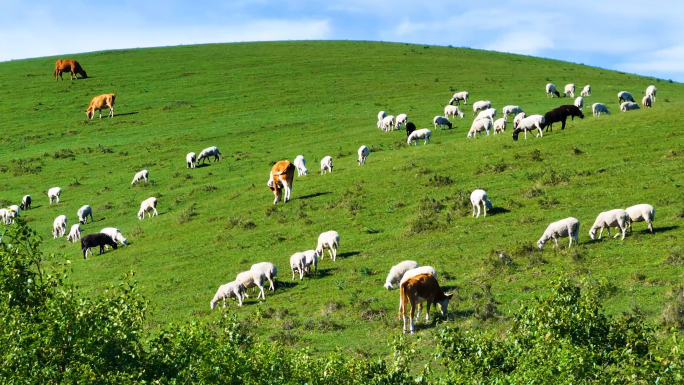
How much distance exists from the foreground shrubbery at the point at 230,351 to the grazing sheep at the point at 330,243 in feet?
53.4

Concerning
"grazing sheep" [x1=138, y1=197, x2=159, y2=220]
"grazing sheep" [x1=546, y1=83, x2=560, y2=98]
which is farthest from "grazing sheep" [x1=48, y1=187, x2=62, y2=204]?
→ "grazing sheep" [x1=546, y1=83, x2=560, y2=98]

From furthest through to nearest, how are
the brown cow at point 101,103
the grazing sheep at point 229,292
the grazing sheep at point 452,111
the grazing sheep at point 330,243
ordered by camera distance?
1. the brown cow at point 101,103
2. the grazing sheep at point 452,111
3. the grazing sheep at point 330,243
4. the grazing sheep at point 229,292

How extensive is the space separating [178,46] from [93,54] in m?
13.1

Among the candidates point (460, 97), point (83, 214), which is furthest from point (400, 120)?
point (83, 214)

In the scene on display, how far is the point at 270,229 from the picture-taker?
35750 mm

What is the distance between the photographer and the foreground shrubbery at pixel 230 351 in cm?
1160

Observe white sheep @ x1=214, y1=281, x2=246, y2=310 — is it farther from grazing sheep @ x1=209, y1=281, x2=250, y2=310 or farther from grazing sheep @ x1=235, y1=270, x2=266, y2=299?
grazing sheep @ x1=235, y1=270, x2=266, y2=299

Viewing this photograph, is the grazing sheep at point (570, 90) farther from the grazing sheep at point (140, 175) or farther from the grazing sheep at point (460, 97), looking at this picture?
the grazing sheep at point (140, 175)

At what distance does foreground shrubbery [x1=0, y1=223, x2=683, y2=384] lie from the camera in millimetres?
11602

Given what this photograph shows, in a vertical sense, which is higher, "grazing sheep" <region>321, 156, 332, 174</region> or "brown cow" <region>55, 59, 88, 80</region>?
"brown cow" <region>55, 59, 88, 80</region>

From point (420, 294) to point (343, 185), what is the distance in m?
20.4

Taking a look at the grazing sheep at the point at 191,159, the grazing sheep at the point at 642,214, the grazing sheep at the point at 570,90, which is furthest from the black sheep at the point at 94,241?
the grazing sheep at the point at 570,90

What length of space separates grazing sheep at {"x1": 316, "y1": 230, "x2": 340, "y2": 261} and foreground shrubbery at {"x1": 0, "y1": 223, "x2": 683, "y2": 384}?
16273 millimetres

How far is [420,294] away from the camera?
2164 cm
